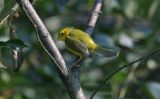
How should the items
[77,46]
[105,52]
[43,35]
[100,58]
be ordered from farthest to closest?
[100,58]
[105,52]
[77,46]
[43,35]

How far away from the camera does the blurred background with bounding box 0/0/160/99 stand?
2635mm

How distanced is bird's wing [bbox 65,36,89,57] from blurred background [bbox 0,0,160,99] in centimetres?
76

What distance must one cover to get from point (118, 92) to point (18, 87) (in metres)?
0.44

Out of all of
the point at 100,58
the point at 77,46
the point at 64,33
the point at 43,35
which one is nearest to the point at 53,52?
the point at 43,35

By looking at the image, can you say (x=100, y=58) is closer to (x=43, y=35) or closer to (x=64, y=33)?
(x=64, y=33)

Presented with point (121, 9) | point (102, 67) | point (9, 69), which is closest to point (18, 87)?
point (9, 69)

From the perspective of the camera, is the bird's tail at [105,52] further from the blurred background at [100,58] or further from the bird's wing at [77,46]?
the blurred background at [100,58]

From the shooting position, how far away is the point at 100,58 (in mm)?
2812

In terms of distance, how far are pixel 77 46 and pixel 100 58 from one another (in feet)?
4.01

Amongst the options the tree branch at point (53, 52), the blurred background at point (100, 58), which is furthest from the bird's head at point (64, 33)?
the blurred background at point (100, 58)

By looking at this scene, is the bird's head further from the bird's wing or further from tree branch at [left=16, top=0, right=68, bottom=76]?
tree branch at [left=16, top=0, right=68, bottom=76]

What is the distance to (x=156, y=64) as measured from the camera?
3027 mm

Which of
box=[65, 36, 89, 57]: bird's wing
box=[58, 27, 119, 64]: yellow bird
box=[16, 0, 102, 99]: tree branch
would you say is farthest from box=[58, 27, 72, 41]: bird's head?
→ box=[16, 0, 102, 99]: tree branch

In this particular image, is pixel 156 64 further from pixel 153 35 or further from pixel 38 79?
pixel 38 79
